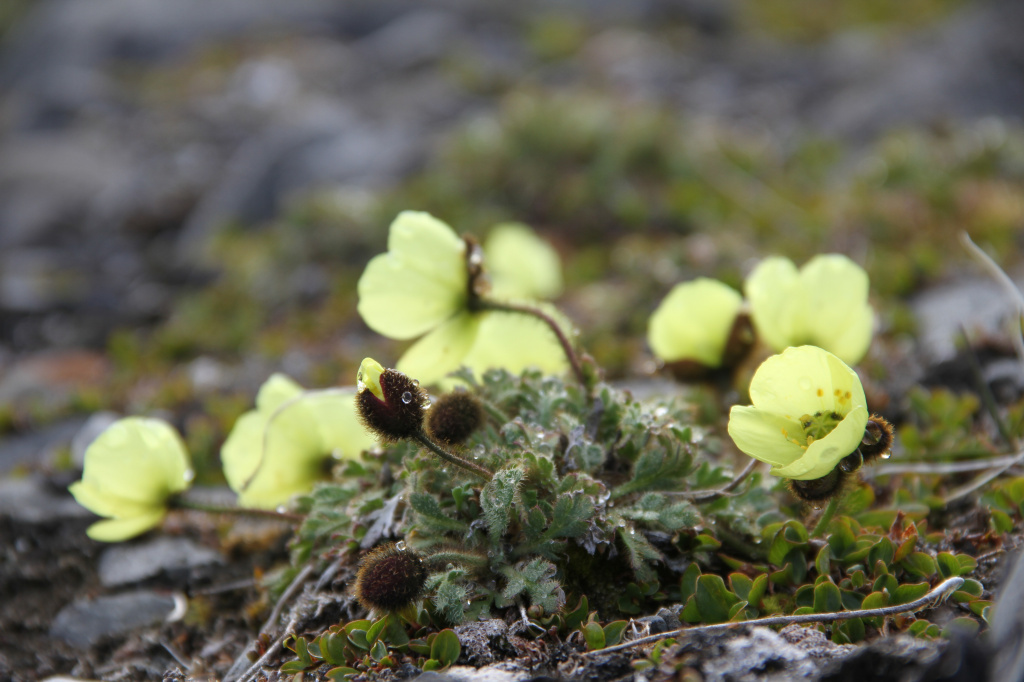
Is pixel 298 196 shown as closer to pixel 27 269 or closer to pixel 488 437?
pixel 27 269

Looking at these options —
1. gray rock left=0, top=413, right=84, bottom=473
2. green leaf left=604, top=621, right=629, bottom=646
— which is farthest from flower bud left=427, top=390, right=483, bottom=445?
gray rock left=0, top=413, right=84, bottom=473

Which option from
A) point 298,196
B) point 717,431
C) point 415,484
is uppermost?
point 415,484

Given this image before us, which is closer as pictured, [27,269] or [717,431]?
[717,431]

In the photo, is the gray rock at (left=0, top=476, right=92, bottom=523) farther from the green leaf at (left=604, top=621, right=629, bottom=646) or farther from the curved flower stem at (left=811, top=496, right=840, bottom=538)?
the curved flower stem at (left=811, top=496, right=840, bottom=538)

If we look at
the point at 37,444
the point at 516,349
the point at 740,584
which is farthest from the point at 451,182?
the point at 740,584

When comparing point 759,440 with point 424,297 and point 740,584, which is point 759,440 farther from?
point 424,297

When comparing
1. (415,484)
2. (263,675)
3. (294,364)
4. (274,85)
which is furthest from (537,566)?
(274,85)
